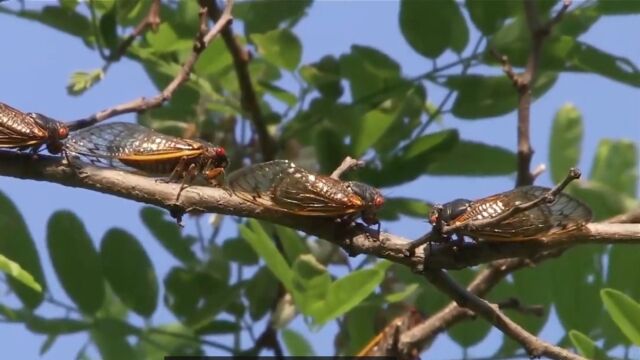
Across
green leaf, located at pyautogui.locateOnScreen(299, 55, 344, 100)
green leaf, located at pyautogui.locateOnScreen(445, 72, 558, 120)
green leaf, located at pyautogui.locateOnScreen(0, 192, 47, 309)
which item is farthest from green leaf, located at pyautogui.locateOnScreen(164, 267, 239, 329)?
green leaf, located at pyautogui.locateOnScreen(445, 72, 558, 120)

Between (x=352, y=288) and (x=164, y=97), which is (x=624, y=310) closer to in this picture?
(x=352, y=288)

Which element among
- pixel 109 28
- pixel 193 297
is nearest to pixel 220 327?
pixel 193 297

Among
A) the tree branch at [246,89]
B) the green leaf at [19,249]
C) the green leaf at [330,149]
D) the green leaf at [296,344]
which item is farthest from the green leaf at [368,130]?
the green leaf at [19,249]

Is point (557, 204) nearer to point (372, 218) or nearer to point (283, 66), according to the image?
point (372, 218)

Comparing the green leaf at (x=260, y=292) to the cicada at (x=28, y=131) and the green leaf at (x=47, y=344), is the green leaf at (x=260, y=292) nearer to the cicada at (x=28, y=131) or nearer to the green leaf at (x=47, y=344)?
the green leaf at (x=47, y=344)

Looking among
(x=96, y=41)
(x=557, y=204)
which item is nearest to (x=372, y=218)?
(x=557, y=204)

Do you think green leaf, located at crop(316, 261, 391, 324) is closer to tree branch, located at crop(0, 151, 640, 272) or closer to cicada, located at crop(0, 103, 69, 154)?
tree branch, located at crop(0, 151, 640, 272)
